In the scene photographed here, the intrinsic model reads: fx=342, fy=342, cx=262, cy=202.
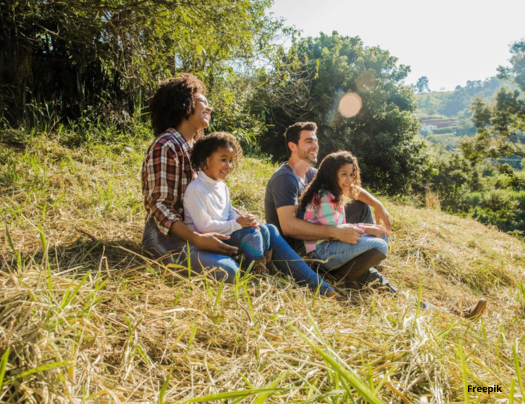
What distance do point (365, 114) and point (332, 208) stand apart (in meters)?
11.9

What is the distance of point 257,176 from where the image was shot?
5211 mm

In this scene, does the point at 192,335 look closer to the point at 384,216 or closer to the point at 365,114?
the point at 384,216

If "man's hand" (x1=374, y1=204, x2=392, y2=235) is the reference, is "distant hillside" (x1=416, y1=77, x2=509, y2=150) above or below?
above

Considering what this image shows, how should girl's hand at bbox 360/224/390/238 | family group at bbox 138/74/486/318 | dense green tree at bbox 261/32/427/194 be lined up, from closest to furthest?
1. family group at bbox 138/74/486/318
2. girl's hand at bbox 360/224/390/238
3. dense green tree at bbox 261/32/427/194

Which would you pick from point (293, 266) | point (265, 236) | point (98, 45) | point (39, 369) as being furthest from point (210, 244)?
point (98, 45)

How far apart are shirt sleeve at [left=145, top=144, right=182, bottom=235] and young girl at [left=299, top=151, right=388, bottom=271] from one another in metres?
0.99

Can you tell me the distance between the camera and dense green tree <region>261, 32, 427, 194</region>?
12.2 meters

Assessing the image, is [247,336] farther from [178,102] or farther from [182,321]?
[178,102]

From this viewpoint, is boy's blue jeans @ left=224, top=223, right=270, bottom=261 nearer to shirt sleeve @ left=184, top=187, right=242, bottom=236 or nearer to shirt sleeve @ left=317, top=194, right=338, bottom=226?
shirt sleeve @ left=184, top=187, right=242, bottom=236

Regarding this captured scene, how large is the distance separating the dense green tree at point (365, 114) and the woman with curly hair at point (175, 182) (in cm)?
928

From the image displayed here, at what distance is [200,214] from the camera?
2.07m

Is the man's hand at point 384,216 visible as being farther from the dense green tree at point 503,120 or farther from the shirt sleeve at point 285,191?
the dense green tree at point 503,120

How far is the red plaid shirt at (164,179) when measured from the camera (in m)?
2.07

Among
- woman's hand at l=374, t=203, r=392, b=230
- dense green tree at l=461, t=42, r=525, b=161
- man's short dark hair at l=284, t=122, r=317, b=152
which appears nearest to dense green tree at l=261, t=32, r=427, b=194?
dense green tree at l=461, t=42, r=525, b=161
